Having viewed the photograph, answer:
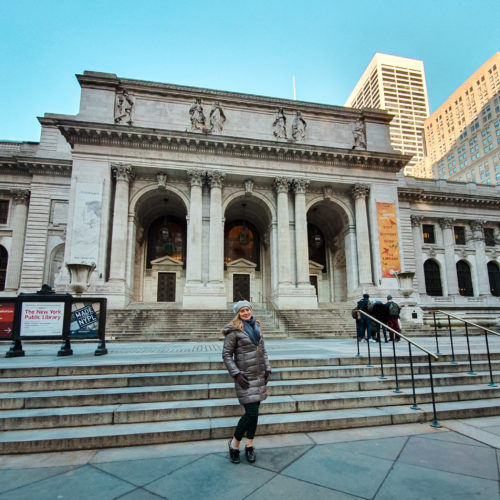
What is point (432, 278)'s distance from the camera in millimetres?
33156

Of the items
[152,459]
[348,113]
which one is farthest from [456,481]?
[348,113]

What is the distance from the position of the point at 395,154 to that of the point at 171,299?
21513mm

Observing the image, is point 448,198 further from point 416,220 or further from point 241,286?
point 241,286

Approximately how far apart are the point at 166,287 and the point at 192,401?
21.9 m

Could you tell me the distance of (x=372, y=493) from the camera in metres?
3.08

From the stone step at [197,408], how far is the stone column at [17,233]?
2434cm

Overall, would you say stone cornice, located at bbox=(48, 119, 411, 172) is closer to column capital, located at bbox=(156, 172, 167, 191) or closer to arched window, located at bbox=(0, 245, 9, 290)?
column capital, located at bbox=(156, 172, 167, 191)

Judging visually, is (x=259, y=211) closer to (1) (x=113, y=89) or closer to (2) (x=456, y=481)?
(1) (x=113, y=89)

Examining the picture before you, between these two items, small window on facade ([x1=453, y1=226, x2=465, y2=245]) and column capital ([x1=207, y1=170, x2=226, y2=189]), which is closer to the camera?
column capital ([x1=207, y1=170, x2=226, y2=189])

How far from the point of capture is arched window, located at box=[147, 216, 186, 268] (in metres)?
27.1

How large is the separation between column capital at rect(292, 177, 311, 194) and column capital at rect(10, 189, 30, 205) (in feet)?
70.3

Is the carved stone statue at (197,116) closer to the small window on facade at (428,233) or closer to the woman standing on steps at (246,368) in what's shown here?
the woman standing on steps at (246,368)

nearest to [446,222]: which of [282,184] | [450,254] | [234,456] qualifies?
[450,254]

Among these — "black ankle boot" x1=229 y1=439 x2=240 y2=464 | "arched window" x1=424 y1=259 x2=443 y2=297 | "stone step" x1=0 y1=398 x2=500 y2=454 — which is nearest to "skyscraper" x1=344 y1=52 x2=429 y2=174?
"arched window" x1=424 y1=259 x2=443 y2=297
